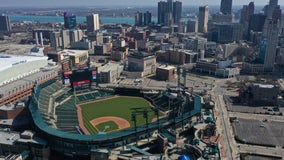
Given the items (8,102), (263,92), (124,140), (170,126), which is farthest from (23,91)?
(263,92)

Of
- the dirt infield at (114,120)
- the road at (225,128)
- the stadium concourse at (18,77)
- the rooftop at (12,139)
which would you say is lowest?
the road at (225,128)

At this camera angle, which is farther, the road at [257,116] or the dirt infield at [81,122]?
the road at [257,116]

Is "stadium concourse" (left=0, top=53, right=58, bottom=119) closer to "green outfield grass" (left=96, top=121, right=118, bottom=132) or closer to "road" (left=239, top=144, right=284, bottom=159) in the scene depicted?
"green outfield grass" (left=96, top=121, right=118, bottom=132)

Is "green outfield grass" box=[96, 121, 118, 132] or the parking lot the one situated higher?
"green outfield grass" box=[96, 121, 118, 132]

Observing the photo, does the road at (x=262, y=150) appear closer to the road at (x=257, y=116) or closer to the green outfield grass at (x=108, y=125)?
the road at (x=257, y=116)

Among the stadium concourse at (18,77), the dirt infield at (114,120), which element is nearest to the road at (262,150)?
the dirt infield at (114,120)

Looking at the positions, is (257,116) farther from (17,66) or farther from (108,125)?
(17,66)

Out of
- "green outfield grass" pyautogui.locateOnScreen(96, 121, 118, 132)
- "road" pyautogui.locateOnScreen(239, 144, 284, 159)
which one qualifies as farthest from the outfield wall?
"road" pyautogui.locateOnScreen(239, 144, 284, 159)

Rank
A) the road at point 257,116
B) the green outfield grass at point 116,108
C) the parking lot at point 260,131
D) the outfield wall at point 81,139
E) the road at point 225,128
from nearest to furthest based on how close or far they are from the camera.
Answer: the outfield wall at point 81,139
the road at point 225,128
the parking lot at point 260,131
the green outfield grass at point 116,108
the road at point 257,116
